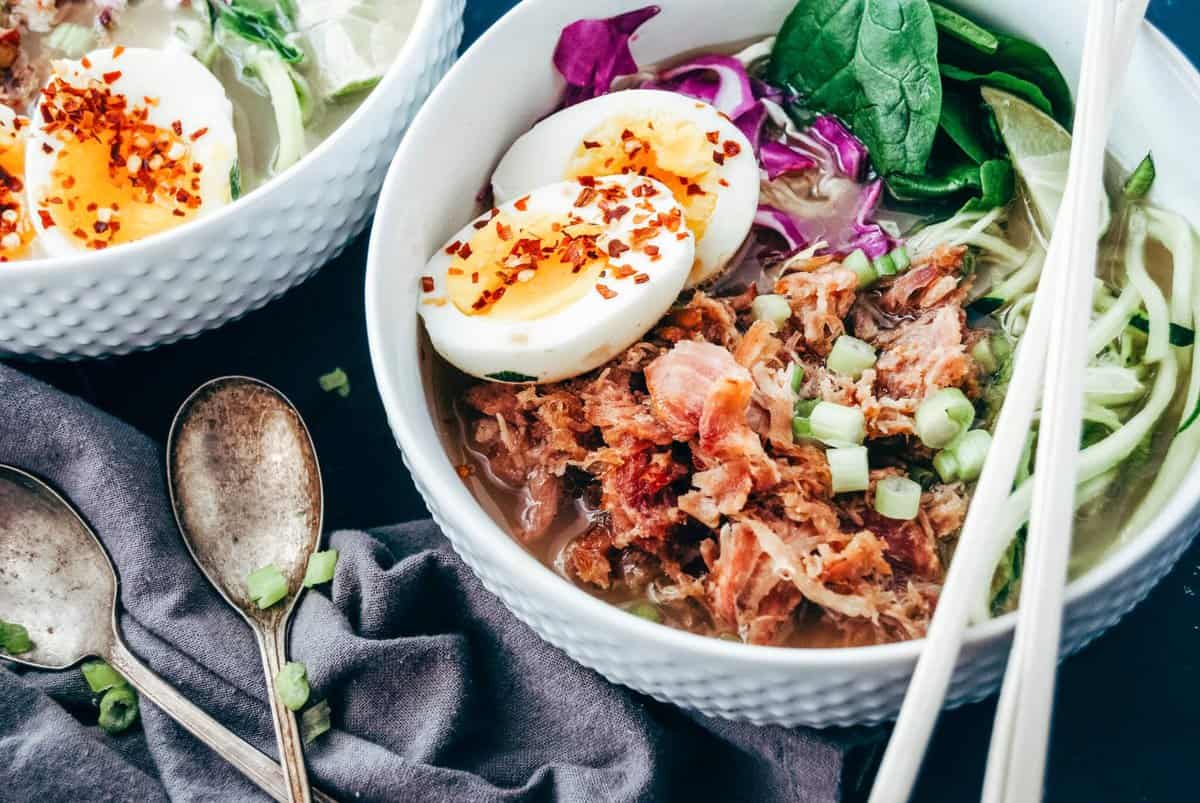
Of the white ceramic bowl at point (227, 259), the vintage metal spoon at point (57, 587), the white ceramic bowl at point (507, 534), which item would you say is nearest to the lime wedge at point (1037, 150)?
the white ceramic bowl at point (507, 534)

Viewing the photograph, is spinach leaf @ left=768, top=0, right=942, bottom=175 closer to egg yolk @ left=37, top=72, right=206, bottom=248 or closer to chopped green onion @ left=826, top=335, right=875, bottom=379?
chopped green onion @ left=826, top=335, right=875, bottom=379

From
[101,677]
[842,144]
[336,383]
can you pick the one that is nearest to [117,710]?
[101,677]

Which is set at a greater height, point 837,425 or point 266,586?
point 837,425

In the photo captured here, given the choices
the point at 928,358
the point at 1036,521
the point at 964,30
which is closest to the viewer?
the point at 1036,521

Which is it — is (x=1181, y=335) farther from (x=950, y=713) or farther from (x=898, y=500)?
(x=950, y=713)

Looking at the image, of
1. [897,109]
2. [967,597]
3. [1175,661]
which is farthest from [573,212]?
[1175,661]

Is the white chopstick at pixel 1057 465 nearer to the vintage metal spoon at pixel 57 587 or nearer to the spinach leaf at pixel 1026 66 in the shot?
the spinach leaf at pixel 1026 66
